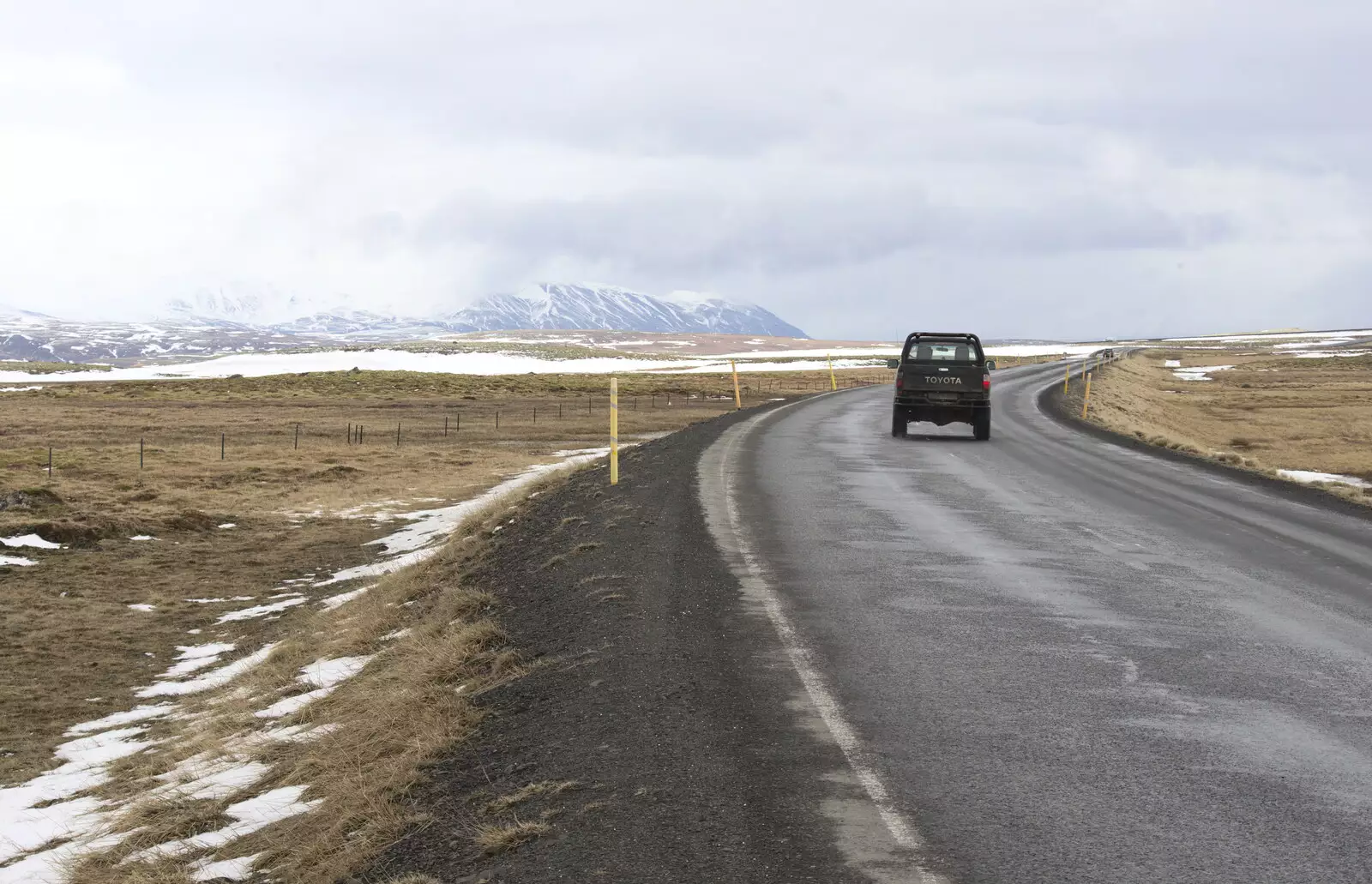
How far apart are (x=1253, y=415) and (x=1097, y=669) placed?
5154 cm

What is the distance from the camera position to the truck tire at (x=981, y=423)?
25203 mm

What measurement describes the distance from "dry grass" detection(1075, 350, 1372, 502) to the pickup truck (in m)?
4.76

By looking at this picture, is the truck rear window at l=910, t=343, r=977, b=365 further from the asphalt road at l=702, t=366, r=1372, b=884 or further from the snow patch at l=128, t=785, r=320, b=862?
the snow patch at l=128, t=785, r=320, b=862

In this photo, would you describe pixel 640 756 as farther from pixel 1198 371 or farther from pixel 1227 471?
pixel 1198 371

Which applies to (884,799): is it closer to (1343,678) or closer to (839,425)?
(1343,678)

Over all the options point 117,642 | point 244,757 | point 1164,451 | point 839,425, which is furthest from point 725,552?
point 839,425

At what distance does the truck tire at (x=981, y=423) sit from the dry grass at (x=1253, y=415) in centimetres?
440

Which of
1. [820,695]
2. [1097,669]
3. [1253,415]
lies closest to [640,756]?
[820,695]

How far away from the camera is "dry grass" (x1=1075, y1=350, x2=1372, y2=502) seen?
30.5 meters

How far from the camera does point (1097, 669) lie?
743 cm

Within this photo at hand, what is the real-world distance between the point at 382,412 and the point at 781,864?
5385cm

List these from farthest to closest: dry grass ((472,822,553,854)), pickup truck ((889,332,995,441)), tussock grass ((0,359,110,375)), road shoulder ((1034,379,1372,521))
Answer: tussock grass ((0,359,110,375))
pickup truck ((889,332,995,441))
road shoulder ((1034,379,1372,521))
dry grass ((472,822,553,854))

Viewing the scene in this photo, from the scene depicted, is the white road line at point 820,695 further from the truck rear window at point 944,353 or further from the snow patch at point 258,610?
the truck rear window at point 944,353

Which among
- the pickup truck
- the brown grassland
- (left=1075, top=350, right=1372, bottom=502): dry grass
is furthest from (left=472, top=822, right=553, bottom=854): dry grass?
the pickup truck
